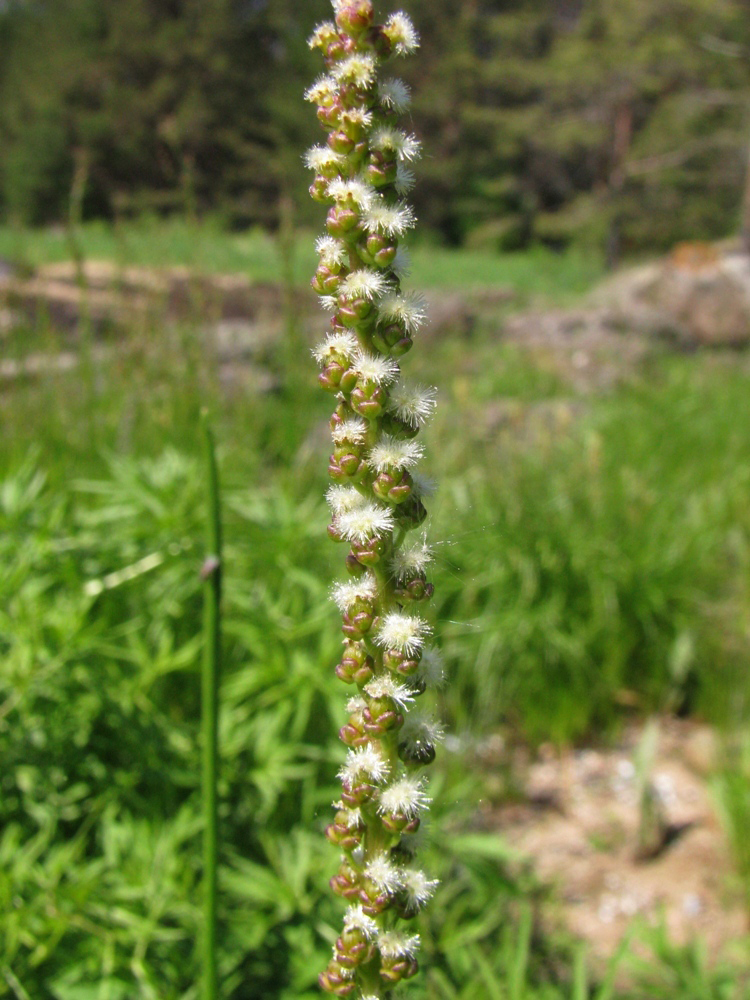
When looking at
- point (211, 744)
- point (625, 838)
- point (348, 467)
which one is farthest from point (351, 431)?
point (625, 838)

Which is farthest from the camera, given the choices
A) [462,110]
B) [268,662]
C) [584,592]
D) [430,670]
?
[462,110]

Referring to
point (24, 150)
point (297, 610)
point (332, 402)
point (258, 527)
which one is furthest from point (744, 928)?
point (24, 150)

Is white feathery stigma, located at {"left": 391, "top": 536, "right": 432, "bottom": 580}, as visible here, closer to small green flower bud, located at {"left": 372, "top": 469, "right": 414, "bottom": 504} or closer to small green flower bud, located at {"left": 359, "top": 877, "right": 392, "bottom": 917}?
small green flower bud, located at {"left": 372, "top": 469, "right": 414, "bottom": 504}

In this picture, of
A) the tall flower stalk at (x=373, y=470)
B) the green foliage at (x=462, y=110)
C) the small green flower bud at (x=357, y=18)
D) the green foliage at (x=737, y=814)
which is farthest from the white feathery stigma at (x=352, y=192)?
the green foliage at (x=462, y=110)

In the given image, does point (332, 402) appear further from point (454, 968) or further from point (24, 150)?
point (24, 150)

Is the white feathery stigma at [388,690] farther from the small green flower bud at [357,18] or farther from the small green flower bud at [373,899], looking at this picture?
the small green flower bud at [357,18]

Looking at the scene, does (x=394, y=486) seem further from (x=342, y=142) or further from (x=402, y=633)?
(x=342, y=142)
